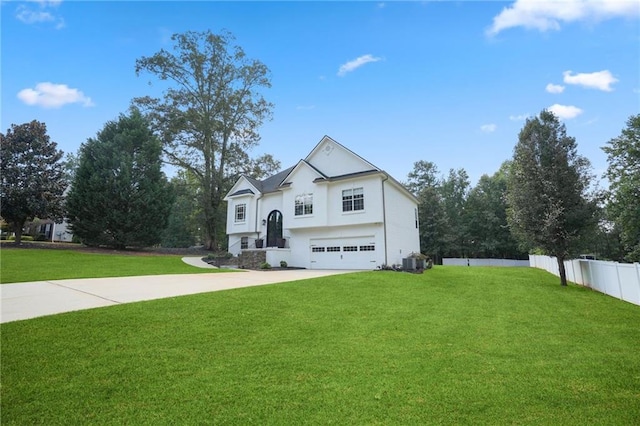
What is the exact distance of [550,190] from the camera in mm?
13945

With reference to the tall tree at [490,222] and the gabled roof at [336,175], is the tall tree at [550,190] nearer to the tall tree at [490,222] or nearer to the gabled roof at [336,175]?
the gabled roof at [336,175]

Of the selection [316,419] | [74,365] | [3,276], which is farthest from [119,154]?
[316,419]

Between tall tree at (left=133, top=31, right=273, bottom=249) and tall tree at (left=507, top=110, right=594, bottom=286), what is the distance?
25599 mm

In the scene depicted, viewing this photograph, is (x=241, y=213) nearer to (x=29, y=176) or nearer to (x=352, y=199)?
(x=352, y=199)

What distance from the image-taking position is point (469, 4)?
39.1 feet

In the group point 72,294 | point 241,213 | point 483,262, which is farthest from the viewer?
point 483,262

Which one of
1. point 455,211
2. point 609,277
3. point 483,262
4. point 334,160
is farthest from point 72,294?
point 455,211

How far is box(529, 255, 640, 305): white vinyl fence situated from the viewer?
9.84 m

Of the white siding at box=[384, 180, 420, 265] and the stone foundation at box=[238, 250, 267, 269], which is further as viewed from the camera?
the stone foundation at box=[238, 250, 267, 269]

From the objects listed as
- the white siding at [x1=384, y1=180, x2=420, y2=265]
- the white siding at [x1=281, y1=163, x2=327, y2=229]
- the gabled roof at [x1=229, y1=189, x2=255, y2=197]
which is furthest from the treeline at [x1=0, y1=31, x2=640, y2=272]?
the white siding at [x1=281, y1=163, x2=327, y2=229]

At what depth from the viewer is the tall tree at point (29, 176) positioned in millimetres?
21953

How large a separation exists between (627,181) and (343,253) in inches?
814

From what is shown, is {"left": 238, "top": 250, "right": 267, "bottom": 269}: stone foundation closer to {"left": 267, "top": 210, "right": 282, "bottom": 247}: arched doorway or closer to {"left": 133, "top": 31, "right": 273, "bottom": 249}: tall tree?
{"left": 267, "top": 210, "right": 282, "bottom": 247}: arched doorway

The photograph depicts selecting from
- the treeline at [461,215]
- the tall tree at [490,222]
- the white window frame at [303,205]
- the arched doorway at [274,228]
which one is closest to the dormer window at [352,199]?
the white window frame at [303,205]
